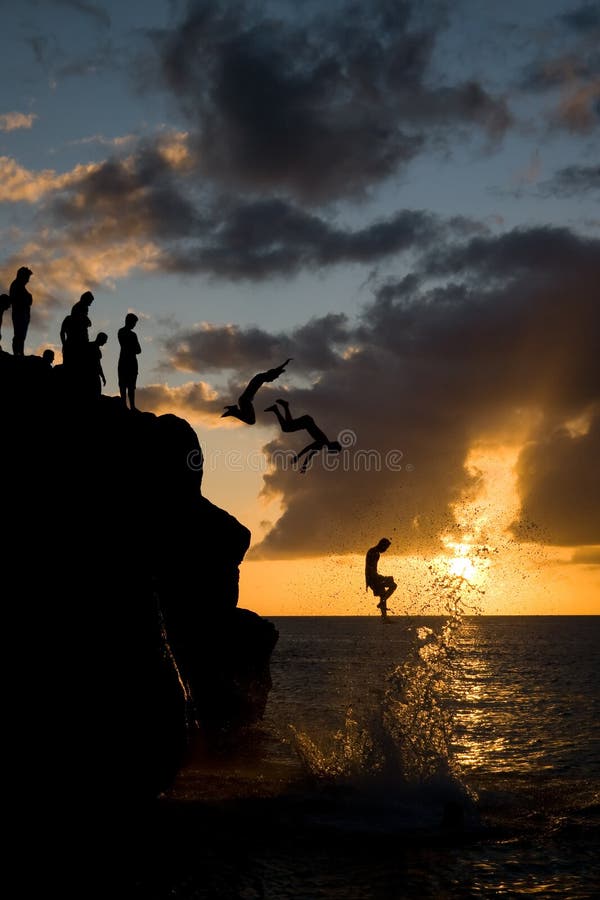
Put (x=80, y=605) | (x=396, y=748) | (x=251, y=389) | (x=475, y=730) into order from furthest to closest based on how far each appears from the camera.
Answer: (x=475, y=730)
(x=396, y=748)
(x=251, y=389)
(x=80, y=605)

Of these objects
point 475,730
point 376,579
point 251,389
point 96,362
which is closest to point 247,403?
point 251,389

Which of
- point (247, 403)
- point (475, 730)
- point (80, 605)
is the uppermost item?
point (247, 403)

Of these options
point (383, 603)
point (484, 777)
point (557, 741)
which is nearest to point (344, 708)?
point (557, 741)

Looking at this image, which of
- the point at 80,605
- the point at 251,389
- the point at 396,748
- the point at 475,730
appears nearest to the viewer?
the point at 80,605

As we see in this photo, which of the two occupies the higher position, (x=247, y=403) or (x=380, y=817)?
(x=247, y=403)

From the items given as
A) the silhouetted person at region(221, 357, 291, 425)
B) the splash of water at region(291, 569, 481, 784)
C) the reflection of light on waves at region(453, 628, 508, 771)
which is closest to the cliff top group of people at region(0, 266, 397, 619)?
the silhouetted person at region(221, 357, 291, 425)

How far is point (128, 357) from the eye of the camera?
20594 millimetres

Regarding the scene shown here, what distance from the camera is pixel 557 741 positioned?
3584 cm

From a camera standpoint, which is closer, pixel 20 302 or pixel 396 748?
pixel 20 302

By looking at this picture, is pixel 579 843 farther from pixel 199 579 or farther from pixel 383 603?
pixel 199 579

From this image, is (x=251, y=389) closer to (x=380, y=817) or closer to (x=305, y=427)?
(x=305, y=427)

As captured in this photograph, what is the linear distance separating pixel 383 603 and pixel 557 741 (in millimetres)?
17655

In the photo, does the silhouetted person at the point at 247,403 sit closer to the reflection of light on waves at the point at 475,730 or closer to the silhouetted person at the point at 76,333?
the silhouetted person at the point at 76,333

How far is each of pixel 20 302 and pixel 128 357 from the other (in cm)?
294
